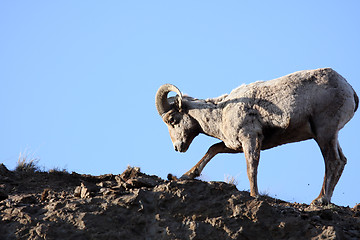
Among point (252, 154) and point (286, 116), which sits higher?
point (286, 116)

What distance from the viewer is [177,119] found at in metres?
13.6

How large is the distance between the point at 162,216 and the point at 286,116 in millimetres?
3969

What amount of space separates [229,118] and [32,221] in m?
4.91

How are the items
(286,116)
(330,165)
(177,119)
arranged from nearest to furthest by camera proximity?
(330,165), (286,116), (177,119)

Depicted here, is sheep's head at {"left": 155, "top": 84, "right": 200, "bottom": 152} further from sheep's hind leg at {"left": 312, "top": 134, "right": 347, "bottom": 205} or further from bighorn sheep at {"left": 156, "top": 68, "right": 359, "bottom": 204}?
sheep's hind leg at {"left": 312, "top": 134, "right": 347, "bottom": 205}

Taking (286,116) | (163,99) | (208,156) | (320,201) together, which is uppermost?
(163,99)

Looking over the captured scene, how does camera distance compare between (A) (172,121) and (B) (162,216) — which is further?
(A) (172,121)

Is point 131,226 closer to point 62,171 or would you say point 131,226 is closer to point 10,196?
point 10,196

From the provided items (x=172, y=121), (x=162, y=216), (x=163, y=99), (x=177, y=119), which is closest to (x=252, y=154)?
(x=177, y=119)

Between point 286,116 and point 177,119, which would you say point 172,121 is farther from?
point 286,116

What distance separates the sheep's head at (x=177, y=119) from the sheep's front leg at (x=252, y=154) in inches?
66.1

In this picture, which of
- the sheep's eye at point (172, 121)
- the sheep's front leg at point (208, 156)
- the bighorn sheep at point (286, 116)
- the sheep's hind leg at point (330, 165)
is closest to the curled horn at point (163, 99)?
the sheep's eye at point (172, 121)

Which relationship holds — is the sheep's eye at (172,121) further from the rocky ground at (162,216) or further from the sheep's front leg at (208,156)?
the rocky ground at (162,216)

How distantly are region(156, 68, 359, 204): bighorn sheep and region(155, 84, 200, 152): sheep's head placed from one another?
1.40 ft
